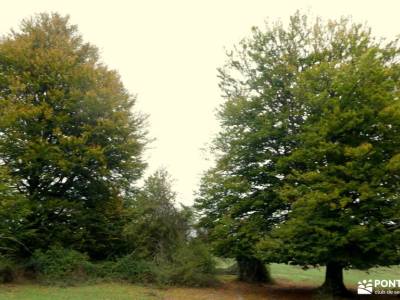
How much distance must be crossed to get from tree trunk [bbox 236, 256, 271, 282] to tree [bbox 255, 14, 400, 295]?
8119 millimetres

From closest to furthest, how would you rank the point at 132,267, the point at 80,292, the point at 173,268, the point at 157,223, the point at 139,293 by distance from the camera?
the point at 80,292
the point at 139,293
the point at 173,268
the point at 132,267
the point at 157,223

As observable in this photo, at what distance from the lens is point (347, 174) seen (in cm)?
1628

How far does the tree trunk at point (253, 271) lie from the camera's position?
88.5ft

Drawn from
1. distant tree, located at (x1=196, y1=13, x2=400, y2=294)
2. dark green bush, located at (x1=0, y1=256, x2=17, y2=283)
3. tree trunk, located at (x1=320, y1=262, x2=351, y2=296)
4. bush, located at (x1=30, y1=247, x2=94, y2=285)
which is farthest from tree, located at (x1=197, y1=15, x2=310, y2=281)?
dark green bush, located at (x1=0, y1=256, x2=17, y2=283)

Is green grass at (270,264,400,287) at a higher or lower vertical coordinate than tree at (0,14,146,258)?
lower

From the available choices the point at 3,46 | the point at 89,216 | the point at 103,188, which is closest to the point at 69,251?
the point at 89,216

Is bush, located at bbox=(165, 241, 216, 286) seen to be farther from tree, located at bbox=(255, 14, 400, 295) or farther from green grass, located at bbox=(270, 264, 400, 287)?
green grass, located at bbox=(270, 264, 400, 287)

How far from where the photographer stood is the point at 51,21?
27.1m

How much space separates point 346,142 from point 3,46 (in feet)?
69.2

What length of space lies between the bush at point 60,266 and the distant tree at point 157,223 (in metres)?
3.24

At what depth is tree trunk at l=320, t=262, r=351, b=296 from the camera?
19406 mm

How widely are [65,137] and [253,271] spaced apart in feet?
50.3

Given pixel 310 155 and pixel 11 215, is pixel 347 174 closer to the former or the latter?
pixel 310 155

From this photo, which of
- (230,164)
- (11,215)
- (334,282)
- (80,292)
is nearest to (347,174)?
(334,282)
